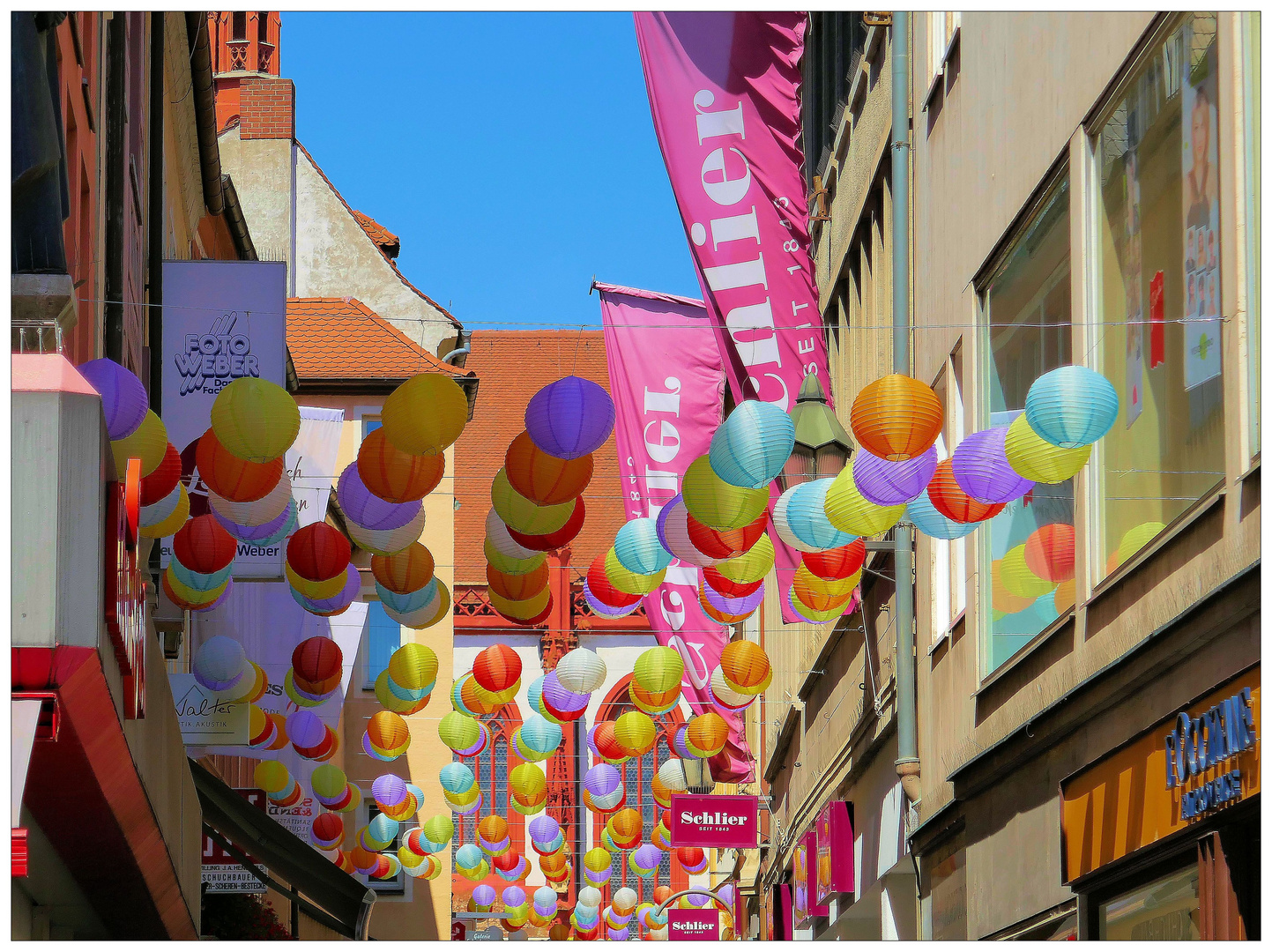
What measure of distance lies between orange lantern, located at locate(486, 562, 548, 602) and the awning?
626cm

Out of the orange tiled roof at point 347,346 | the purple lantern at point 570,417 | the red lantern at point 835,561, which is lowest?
the red lantern at point 835,561

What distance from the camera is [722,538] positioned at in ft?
33.9

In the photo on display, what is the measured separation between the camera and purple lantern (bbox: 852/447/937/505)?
8.90 m

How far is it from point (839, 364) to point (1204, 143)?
12.0 metres

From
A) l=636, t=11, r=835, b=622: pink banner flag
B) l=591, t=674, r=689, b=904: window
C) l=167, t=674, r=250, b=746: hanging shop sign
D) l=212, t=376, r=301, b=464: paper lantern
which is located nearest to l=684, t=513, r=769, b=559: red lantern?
l=212, t=376, r=301, b=464: paper lantern

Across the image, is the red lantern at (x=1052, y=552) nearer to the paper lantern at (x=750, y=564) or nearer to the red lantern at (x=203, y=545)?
the paper lantern at (x=750, y=564)

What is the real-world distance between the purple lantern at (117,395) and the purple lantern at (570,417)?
6.92ft

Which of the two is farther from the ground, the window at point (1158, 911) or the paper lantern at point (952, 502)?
the paper lantern at point (952, 502)

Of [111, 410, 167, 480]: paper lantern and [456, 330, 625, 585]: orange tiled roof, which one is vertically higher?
[456, 330, 625, 585]: orange tiled roof

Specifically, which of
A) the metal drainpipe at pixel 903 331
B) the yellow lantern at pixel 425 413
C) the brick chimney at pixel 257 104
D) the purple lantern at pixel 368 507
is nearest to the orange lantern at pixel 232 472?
the purple lantern at pixel 368 507

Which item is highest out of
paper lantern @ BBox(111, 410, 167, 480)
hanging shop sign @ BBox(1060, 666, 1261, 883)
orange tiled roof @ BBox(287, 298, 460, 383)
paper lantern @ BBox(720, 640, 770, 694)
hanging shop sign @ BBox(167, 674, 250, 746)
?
orange tiled roof @ BBox(287, 298, 460, 383)

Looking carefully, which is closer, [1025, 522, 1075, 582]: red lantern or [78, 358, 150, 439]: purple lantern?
[78, 358, 150, 439]: purple lantern

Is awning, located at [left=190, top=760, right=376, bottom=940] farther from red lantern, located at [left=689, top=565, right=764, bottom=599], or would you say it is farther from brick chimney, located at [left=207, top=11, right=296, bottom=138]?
brick chimney, located at [left=207, top=11, right=296, bottom=138]

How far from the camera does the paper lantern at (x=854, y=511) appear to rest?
9234 mm
